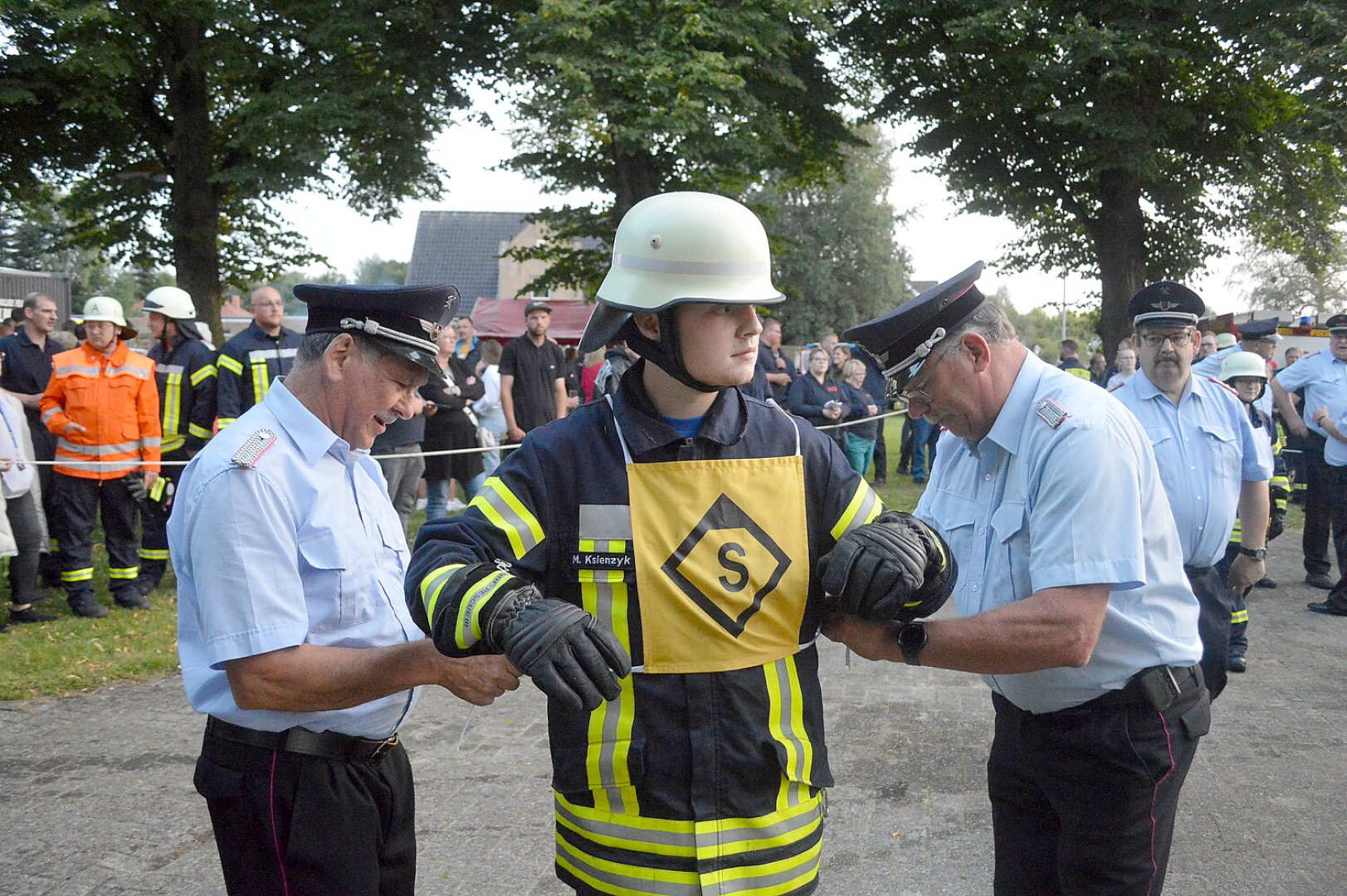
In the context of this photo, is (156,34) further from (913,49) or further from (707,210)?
(707,210)

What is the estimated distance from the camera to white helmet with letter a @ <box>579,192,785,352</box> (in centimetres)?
209

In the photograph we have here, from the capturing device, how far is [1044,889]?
2.87 m

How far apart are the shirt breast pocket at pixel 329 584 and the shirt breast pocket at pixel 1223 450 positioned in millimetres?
3692

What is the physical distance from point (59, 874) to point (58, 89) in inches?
659

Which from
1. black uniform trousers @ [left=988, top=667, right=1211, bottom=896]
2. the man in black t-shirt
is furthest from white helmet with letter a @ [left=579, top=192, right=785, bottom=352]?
the man in black t-shirt

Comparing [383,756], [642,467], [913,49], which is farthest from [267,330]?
[913,49]

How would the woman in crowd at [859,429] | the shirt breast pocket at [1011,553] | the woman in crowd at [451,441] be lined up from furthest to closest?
the woman in crowd at [859,429] → the woman in crowd at [451,441] → the shirt breast pocket at [1011,553]

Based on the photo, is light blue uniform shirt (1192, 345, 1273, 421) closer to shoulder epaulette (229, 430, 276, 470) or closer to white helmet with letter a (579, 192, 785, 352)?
white helmet with letter a (579, 192, 785, 352)

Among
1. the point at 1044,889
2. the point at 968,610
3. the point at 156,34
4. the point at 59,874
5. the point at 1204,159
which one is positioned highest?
the point at 156,34

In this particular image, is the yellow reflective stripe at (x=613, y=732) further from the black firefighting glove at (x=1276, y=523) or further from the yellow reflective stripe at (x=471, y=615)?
the black firefighting glove at (x=1276, y=523)

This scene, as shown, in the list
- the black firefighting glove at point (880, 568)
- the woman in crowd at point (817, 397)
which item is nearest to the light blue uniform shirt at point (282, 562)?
the black firefighting glove at point (880, 568)

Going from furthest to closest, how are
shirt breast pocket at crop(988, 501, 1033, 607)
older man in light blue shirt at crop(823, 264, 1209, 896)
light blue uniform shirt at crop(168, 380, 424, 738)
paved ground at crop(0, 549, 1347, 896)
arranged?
1. paved ground at crop(0, 549, 1347, 896)
2. shirt breast pocket at crop(988, 501, 1033, 607)
3. older man in light blue shirt at crop(823, 264, 1209, 896)
4. light blue uniform shirt at crop(168, 380, 424, 738)

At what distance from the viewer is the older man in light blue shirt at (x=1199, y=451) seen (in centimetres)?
441

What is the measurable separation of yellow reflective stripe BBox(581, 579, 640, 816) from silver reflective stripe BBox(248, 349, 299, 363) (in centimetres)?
632
